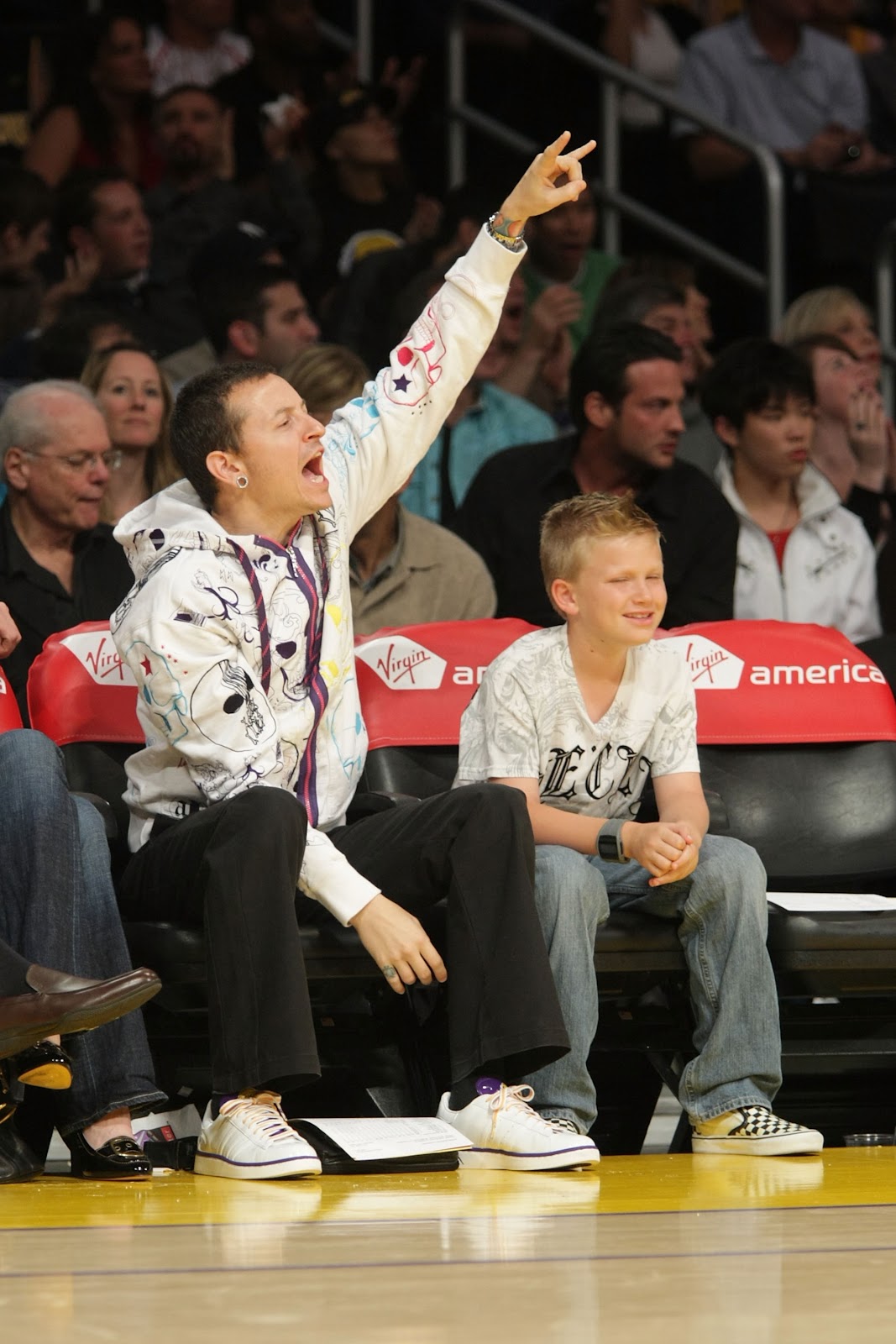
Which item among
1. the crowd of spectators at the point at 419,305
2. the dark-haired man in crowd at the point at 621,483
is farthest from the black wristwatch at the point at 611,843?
the dark-haired man in crowd at the point at 621,483

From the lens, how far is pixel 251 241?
6.59 metres

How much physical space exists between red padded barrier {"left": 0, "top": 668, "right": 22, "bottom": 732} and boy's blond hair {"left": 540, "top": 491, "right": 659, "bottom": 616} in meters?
1.06

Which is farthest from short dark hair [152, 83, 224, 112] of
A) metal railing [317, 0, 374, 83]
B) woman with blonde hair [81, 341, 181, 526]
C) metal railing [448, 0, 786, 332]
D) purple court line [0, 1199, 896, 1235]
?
purple court line [0, 1199, 896, 1235]

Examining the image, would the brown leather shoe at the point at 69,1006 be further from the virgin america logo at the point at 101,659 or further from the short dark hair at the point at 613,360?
the short dark hair at the point at 613,360

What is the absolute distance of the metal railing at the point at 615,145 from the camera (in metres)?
7.44

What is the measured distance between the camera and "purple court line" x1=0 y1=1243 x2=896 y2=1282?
236 centimetres

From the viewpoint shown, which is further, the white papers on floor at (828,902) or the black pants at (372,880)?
the white papers on floor at (828,902)

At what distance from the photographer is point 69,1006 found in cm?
305

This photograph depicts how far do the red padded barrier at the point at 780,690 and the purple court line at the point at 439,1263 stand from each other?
6.63 ft

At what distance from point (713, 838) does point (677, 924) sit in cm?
19

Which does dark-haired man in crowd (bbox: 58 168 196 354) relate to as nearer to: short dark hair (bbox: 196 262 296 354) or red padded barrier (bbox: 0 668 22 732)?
short dark hair (bbox: 196 262 296 354)

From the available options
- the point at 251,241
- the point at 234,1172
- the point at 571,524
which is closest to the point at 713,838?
the point at 571,524

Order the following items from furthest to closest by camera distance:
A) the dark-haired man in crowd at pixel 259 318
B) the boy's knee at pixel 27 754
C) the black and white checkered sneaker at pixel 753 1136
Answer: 1. the dark-haired man in crowd at pixel 259 318
2. the black and white checkered sneaker at pixel 753 1136
3. the boy's knee at pixel 27 754

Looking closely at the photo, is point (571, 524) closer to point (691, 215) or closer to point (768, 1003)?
point (768, 1003)
